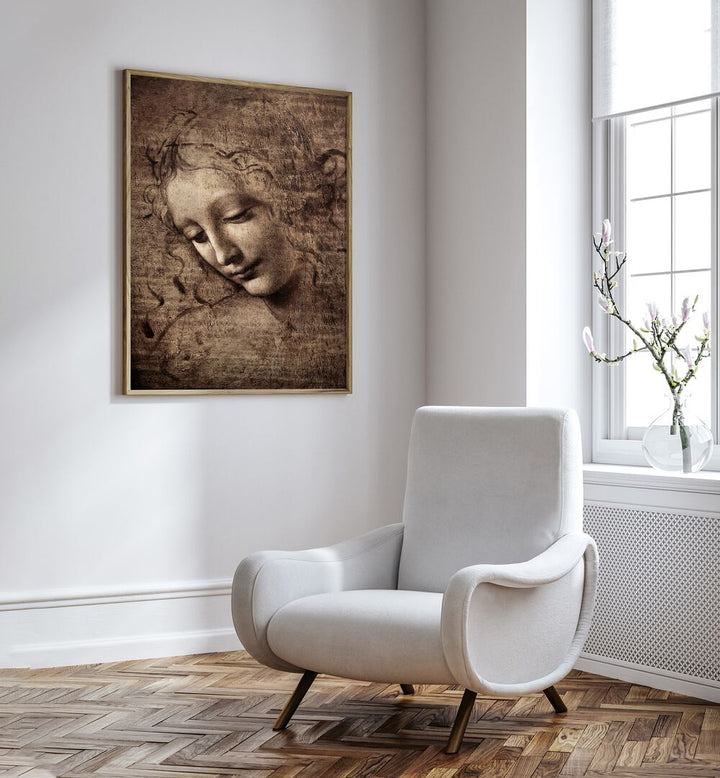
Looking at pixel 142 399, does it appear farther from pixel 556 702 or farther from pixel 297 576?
pixel 556 702

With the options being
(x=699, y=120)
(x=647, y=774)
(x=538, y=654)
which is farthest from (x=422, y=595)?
(x=699, y=120)

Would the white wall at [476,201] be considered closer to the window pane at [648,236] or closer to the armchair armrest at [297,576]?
the window pane at [648,236]

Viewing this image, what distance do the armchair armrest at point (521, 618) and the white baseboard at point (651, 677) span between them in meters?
0.61

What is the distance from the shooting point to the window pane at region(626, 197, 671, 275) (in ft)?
13.0

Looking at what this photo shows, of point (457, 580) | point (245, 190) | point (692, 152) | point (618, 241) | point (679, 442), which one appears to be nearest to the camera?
point (457, 580)

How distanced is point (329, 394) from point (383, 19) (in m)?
1.58

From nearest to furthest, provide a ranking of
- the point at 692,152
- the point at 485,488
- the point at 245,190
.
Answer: the point at 485,488 → the point at 692,152 → the point at 245,190

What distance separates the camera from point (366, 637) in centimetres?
281

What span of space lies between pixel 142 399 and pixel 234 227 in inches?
29.6

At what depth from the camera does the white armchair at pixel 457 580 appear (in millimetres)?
2746

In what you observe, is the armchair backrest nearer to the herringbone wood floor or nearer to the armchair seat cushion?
the armchair seat cushion

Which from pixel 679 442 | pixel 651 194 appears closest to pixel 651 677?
pixel 679 442

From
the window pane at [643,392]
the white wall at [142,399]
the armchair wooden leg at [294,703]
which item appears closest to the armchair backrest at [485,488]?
the armchair wooden leg at [294,703]

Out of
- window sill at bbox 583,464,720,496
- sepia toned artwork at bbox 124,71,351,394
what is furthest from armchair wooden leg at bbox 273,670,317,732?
sepia toned artwork at bbox 124,71,351,394
